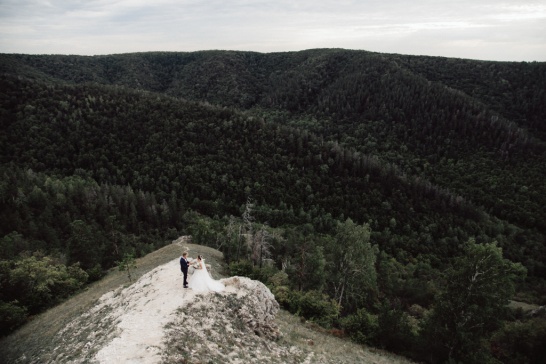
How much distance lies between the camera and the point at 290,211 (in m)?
132

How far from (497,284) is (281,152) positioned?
404 feet

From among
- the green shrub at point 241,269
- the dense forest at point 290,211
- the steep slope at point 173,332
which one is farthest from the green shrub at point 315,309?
the green shrub at point 241,269

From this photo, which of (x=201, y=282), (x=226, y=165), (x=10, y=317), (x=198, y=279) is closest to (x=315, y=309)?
(x=201, y=282)

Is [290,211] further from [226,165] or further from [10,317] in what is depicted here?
[10,317]

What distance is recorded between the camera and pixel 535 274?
11138cm

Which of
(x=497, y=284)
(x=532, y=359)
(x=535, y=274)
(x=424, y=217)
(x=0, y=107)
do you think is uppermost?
(x=0, y=107)

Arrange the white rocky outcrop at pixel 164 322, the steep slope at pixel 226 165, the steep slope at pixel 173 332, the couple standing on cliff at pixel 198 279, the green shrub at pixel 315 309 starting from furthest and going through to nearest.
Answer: the steep slope at pixel 226 165 < the green shrub at pixel 315 309 < the couple standing on cliff at pixel 198 279 < the steep slope at pixel 173 332 < the white rocky outcrop at pixel 164 322

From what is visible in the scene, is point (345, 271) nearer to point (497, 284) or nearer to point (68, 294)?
point (497, 284)

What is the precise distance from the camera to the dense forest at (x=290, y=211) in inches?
1843

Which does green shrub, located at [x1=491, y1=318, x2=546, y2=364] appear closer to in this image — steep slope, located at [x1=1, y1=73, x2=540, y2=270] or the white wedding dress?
the white wedding dress

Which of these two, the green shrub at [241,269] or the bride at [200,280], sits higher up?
the bride at [200,280]

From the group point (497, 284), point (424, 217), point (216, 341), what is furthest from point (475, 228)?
point (216, 341)

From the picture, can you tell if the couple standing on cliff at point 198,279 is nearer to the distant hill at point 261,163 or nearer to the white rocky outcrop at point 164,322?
the white rocky outcrop at point 164,322

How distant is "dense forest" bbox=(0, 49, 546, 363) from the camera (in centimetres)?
4681
